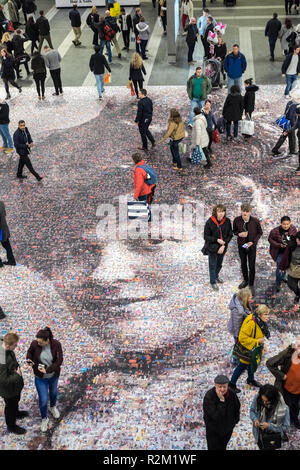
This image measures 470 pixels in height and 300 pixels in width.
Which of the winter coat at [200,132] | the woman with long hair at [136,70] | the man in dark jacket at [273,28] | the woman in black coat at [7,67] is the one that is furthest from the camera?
the man in dark jacket at [273,28]

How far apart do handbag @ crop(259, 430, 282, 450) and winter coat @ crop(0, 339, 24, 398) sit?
2690 millimetres

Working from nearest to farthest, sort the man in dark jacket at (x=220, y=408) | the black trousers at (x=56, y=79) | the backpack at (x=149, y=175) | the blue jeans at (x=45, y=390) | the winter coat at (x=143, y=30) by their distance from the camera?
the man in dark jacket at (x=220, y=408), the blue jeans at (x=45, y=390), the backpack at (x=149, y=175), the black trousers at (x=56, y=79), the winter coat at (x=143, y=30)

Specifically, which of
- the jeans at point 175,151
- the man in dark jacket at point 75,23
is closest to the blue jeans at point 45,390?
the jeans at point 175,151

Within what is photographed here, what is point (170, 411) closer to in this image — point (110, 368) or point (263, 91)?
point (110, 368)

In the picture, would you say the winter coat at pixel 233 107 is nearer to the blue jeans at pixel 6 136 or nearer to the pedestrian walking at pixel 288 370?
the blue jeans at pixel 6 136

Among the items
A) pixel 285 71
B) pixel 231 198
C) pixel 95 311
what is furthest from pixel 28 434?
pixel 285 71

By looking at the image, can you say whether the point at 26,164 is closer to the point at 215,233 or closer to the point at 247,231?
the point at 215,233

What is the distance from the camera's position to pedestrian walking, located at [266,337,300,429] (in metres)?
5.89

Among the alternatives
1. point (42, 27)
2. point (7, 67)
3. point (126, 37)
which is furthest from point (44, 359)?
point (126, 37)

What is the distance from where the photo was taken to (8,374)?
6102 mm

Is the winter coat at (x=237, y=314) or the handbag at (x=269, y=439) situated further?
the winter coat at (x=237, y=314)

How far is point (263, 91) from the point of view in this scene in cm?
1567

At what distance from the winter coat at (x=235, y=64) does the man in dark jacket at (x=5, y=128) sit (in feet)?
19.4

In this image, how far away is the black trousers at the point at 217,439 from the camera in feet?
18.7
